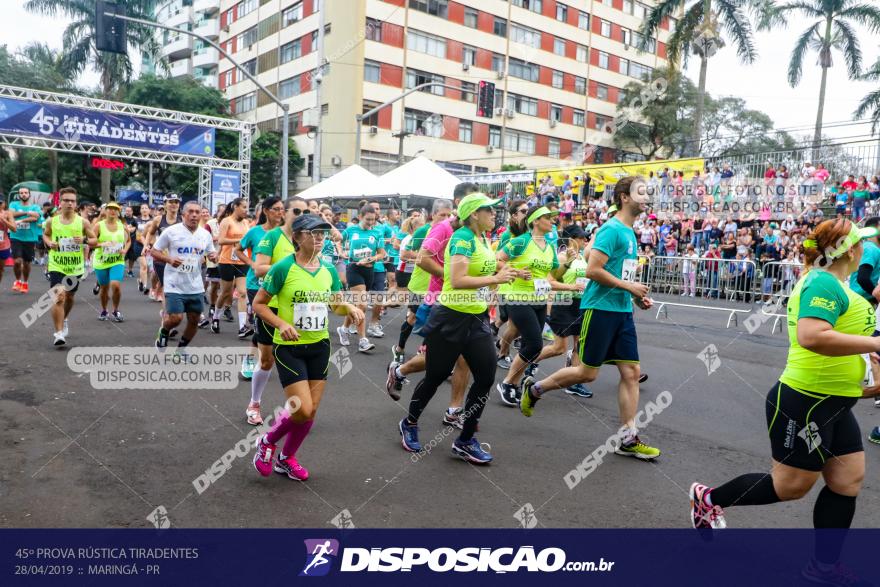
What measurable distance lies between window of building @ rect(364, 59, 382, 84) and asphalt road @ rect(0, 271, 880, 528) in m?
37.9

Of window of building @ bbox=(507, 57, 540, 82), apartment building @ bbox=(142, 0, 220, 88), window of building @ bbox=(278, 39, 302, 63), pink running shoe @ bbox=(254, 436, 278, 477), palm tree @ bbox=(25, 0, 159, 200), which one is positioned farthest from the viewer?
apartment building @ bbox=(142, 0, 220, 88)

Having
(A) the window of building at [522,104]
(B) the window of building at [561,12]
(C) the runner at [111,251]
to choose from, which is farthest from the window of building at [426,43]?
(C) the runner at [111,251]

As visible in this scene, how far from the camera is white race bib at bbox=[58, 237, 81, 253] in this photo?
8.91 meters

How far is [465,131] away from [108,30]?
35.2m

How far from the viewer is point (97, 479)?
14.6 feet

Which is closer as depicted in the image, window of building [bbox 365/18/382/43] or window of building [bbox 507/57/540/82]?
window of building [bbox 365/18/382/43]

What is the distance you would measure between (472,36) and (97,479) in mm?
48427

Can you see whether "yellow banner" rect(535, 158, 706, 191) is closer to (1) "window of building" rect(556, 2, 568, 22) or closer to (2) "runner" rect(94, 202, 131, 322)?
(2) "runner" rect(94, 202, 131, 322)

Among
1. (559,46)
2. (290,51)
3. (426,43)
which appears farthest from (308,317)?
(559,46)

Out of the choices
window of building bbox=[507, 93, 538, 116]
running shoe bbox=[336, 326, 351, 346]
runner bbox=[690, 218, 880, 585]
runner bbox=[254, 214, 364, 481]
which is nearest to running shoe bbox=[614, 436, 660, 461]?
runner bbox=[690, 218, 880, 585]

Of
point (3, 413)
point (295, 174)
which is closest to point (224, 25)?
point (295, 174)

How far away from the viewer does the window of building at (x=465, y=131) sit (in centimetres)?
4884

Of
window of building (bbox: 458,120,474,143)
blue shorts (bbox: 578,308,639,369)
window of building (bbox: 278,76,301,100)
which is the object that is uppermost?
window of building (bbox: 278,76,301,100)

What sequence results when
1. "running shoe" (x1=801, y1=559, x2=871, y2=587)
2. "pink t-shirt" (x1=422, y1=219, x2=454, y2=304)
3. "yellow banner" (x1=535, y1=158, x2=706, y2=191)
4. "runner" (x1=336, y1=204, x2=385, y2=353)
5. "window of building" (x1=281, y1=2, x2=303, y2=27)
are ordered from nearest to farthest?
"running shoe" (x1=801, y1=559, x2=871, y2=587)
"pink t-shirt" (x1=422, y1=219, x2=454, y2=304)
"runner" (x1=336, y1=204, x2=385, y2=353)
"yellow banner" (x1=535, y1=158, x2=706, y2=191)
"window of building" (x1=281, y1=2, x2=303, y2=27)
